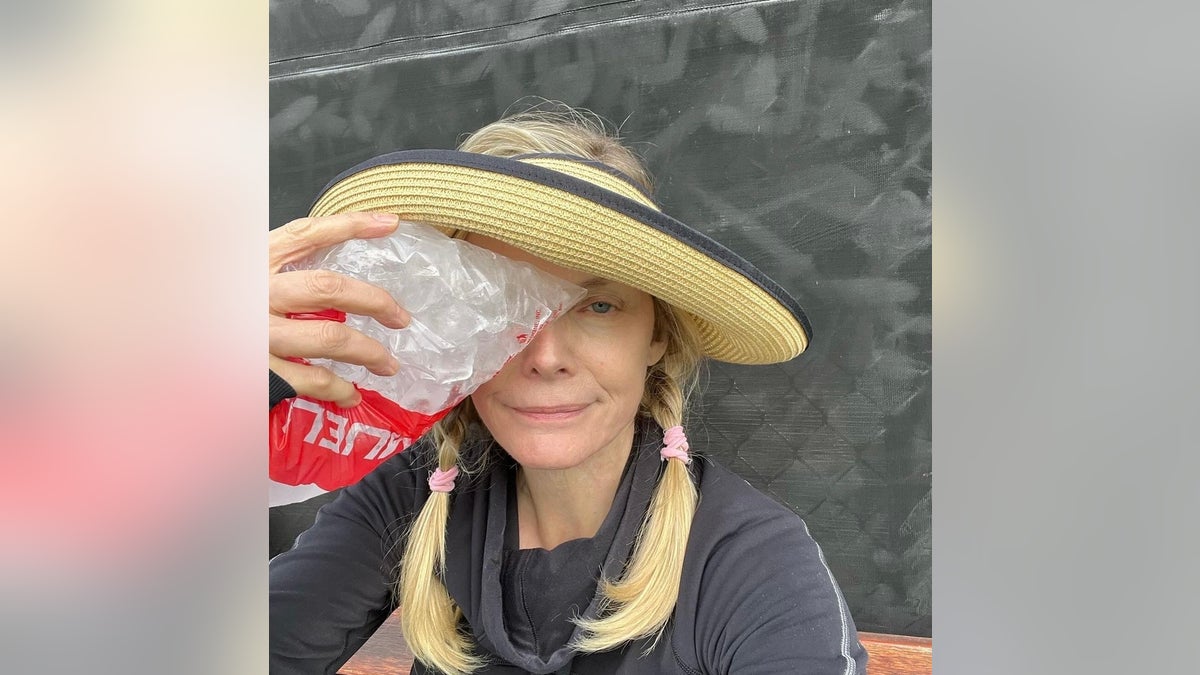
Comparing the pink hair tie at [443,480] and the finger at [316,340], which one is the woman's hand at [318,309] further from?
the pink hair tie at [443,480]

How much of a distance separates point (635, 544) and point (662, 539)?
0.04 meters

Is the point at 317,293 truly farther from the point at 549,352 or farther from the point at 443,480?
the point at 443,480

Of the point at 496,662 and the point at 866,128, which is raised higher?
the point at 866,128

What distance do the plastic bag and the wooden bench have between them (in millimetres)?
565

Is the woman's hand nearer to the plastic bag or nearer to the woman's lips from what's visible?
the plastic bag

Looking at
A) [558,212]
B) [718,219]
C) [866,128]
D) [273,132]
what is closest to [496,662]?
[558,212]

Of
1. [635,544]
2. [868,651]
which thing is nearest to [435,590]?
[635,544]

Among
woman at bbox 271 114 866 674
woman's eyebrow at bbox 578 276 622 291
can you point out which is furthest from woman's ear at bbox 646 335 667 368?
woman's eyebrow at bbox 578 276 622 291

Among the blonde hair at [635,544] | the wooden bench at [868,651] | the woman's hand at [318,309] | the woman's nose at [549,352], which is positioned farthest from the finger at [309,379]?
the wooden bench at [868,651]

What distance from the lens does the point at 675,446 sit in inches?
32.8

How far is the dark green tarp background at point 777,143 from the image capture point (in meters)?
1.04
